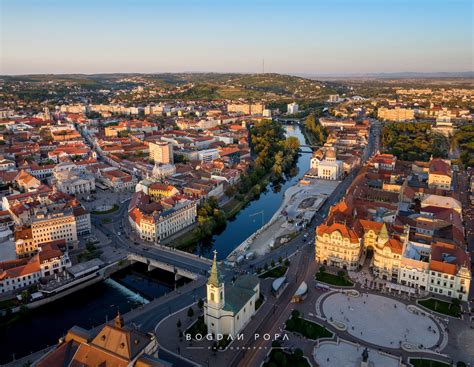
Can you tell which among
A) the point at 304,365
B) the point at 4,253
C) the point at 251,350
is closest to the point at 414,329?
the point at 304,365

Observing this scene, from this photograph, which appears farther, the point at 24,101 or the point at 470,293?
the point at 24,101

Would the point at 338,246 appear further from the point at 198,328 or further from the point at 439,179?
the point at 439,179

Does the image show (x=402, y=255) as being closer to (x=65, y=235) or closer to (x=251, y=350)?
(x=251, y=350)

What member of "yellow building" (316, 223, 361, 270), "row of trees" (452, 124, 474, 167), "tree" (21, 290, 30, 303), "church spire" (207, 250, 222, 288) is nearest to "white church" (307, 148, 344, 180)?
"row of trees" (452, 124, 474, 167)

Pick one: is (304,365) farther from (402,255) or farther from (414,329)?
(402,255)

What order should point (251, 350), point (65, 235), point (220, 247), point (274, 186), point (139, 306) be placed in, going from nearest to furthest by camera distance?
point (251, 350)
point (139, 306)
point (65, 235)
point (220, 247)
point (274, 186)

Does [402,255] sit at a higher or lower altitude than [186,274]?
higher

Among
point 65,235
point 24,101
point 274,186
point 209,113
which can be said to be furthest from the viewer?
point 24,101
